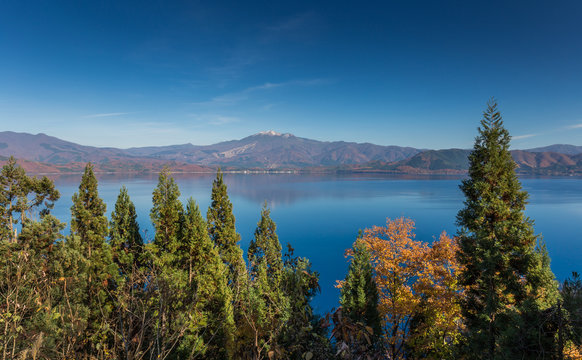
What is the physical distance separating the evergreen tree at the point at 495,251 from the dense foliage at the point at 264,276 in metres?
0.05

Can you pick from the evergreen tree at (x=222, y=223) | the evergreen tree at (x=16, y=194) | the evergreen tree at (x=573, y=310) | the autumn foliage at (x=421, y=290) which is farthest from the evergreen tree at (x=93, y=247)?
the evergreen tree at (x=573, y=310)

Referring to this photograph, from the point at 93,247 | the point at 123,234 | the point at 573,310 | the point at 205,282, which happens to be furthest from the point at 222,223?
the point at 573,310

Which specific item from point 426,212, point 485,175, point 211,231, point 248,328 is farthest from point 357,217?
point 248,328

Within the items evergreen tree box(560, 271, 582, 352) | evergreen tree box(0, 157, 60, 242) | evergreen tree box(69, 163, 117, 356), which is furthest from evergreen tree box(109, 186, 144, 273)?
evergreen tree box(560, 271, 582, 352)

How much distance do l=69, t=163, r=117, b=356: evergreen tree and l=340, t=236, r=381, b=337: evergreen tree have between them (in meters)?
13.5

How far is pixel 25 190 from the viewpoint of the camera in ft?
61.9

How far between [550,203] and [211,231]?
105m

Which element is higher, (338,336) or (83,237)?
(338,336)

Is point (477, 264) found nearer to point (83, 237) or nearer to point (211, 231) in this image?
point (211, 231)

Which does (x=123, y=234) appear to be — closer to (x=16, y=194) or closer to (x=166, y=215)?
(x=166, y=215)

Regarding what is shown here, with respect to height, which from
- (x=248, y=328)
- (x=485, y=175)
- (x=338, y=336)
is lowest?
(x=248, y=328)

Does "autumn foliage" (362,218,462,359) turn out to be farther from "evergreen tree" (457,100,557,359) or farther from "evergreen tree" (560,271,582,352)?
"evergreen tree" (560,271,582,352)

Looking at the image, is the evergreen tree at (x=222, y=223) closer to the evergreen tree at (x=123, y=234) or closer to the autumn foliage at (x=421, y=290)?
the evergreen tree at (x=123, y=234)

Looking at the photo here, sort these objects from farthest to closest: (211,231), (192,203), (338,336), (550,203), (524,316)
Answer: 1. (550,203)
2. (211,231)
3. (192,203)
4. (524,316)
5. (338,336)
